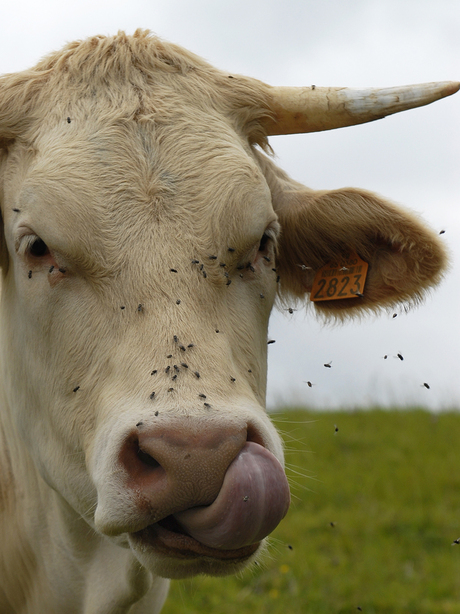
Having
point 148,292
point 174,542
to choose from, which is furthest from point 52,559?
point 148,292

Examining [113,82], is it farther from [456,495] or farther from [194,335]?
[456,495]

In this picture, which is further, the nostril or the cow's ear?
the cow's ear

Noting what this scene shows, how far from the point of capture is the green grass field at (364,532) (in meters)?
6.30

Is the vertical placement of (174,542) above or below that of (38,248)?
below

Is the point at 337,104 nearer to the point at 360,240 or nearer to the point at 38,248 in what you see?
the point at 360,240

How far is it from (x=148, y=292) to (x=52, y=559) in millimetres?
1736

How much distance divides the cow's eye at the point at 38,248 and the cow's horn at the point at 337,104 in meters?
1.35

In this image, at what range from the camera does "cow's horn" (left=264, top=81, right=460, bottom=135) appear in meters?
3.45

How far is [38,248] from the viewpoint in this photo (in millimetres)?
3078

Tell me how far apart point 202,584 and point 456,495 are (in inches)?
119

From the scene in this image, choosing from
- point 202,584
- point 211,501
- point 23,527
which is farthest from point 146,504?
point 202,584

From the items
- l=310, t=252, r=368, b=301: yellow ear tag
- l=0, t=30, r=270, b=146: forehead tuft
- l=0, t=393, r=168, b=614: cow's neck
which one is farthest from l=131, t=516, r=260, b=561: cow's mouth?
l=310, t=252, r=368, b=301: yellow ear tag

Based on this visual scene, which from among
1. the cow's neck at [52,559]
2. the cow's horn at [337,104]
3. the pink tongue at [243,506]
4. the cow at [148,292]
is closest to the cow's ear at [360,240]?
the cow at [148,292]

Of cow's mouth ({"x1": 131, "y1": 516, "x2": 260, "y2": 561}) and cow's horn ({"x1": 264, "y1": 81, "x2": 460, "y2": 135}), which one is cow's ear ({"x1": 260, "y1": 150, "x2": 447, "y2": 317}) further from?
cow's mouth ({"x1": 131, "y1": 516, "x2": 260, "y2": 561})
